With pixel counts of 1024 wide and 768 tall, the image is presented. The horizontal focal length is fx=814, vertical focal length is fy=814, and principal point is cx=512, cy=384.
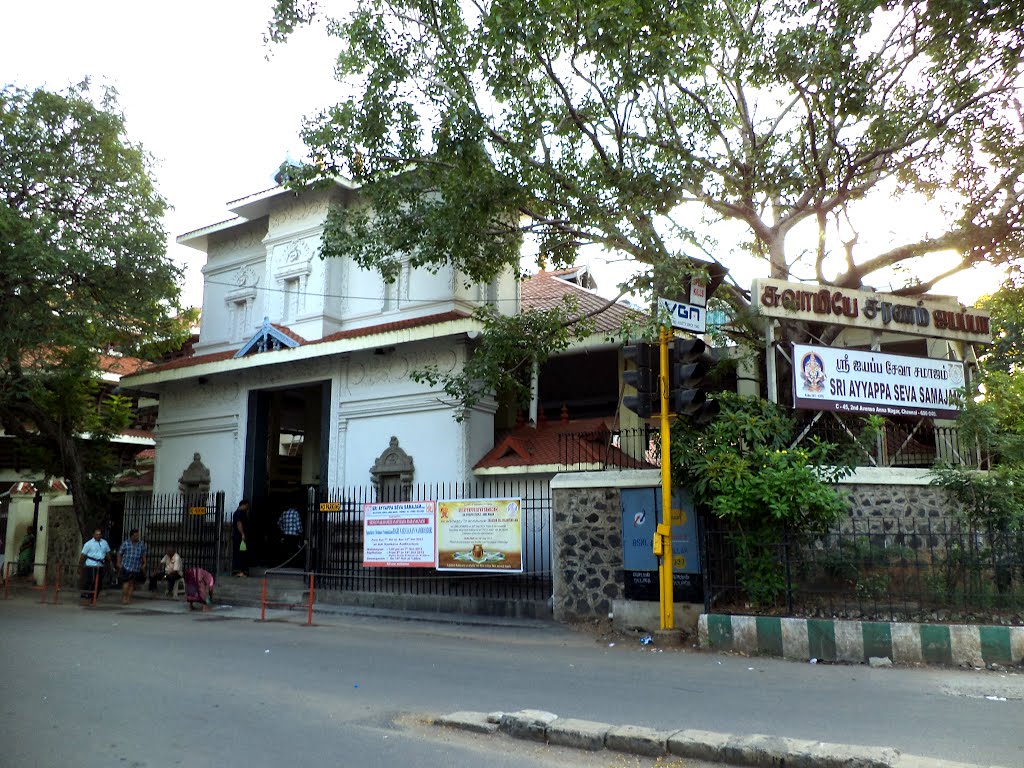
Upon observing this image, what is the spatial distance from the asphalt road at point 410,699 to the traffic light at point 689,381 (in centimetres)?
282

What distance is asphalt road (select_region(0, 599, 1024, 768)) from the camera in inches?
216

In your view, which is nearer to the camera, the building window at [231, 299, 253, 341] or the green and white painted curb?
the green and white painted curb

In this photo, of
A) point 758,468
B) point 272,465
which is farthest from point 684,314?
point 272,465

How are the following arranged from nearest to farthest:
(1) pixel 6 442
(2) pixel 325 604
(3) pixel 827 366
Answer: (3) pixel 827 366, (2) pixel 325 604, (1) pixel 6 442

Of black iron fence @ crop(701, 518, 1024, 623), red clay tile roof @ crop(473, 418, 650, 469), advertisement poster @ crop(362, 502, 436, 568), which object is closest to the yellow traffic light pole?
black iron fence @ crop(701, 518, 1024, 623)

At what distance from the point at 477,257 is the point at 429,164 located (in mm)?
1638

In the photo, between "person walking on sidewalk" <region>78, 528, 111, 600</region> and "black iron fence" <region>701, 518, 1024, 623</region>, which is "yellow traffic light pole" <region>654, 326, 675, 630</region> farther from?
"person walking on sidewalk" <region>78, 528, 111, 600</region>

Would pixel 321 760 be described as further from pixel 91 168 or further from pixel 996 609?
pixel 91 168

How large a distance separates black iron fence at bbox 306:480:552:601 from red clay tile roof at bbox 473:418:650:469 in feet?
1.55

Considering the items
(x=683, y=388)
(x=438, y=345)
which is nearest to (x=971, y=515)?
(x=683, y=388)

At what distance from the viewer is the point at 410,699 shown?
23.3 feet

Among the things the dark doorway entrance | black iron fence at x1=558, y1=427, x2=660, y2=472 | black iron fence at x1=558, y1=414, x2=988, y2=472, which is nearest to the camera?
black iron fence at x1=558, y1=414, x2=988, y2=472

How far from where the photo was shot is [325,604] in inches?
599

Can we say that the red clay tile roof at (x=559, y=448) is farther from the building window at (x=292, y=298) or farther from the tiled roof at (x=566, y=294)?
the building window at (x=292, y=298)
